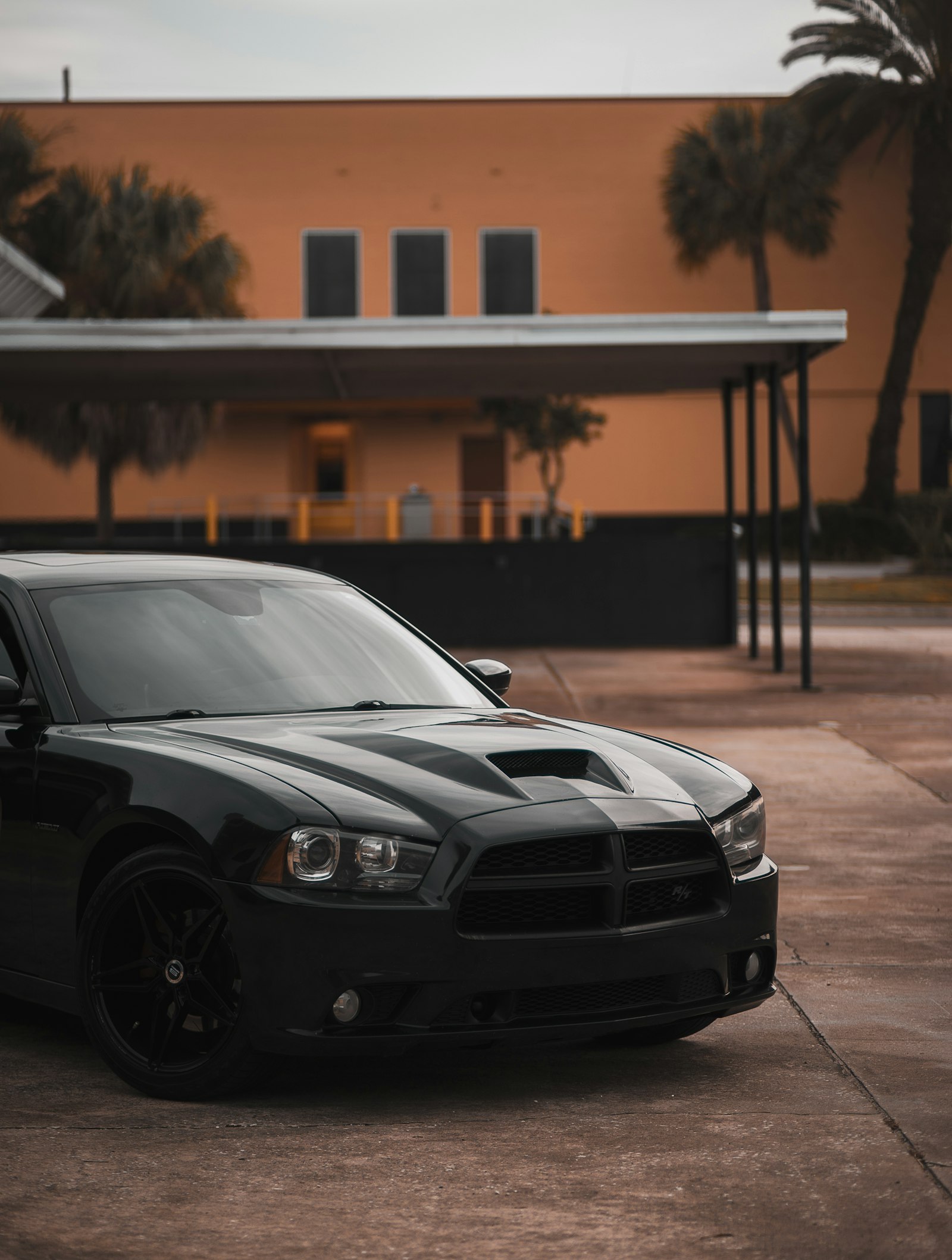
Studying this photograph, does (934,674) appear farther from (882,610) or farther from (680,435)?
(680,435)

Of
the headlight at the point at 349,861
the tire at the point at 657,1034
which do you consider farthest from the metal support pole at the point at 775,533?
the headlight at the point at 349,861

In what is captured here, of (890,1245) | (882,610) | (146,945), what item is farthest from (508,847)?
(882,610)

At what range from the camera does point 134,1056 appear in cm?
457

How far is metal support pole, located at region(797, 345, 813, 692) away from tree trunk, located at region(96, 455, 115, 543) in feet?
60.7

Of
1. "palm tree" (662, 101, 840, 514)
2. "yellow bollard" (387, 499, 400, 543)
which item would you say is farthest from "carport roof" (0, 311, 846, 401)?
"palm tree" (662, 101, 840, 514)

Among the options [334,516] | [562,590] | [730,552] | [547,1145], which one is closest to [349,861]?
[547,1145]

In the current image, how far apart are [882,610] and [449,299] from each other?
1865cm

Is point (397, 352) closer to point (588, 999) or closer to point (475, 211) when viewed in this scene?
point (588, 999)

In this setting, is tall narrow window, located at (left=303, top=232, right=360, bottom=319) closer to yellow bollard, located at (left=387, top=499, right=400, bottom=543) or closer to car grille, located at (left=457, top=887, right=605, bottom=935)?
yellow bollard, located at (left=387, top=499, right=400, bottom=543)

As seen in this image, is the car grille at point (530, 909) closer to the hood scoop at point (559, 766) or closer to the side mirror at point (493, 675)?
the hood scoop at point (559, 766)

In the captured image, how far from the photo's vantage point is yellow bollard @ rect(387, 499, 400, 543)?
40.8m

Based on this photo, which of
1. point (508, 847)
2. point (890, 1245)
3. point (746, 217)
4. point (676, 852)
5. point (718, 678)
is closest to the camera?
point (890, 1245)

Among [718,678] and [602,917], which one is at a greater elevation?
[602,917]

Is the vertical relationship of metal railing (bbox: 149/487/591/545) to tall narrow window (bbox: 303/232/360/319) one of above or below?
below
